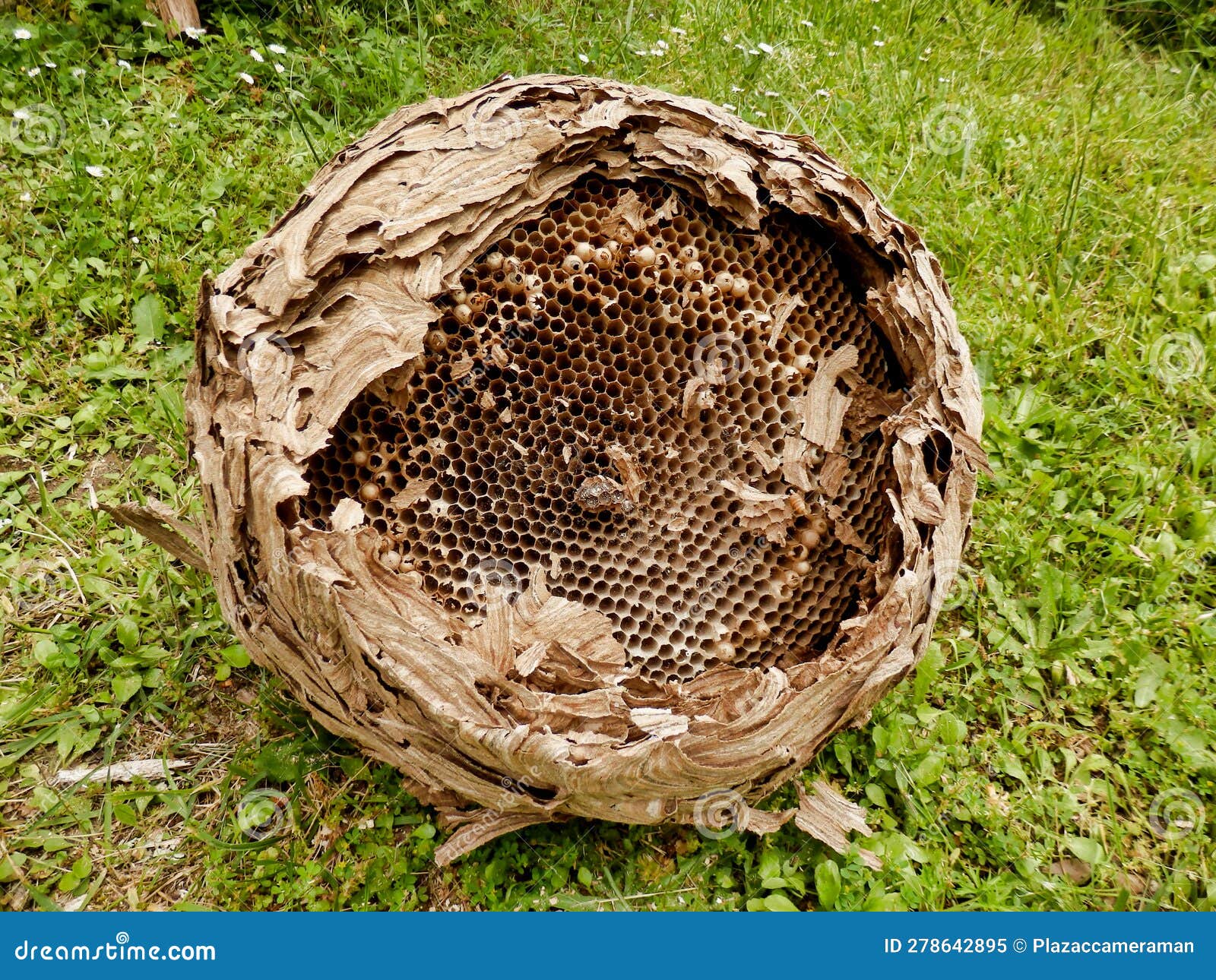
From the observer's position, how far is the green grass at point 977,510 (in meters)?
2.18

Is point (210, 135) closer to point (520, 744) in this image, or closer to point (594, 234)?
point (594, 234)

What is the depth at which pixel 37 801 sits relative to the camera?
85.2 inches

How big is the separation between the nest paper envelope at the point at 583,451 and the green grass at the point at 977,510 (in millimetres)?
386

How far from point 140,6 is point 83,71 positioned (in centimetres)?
35

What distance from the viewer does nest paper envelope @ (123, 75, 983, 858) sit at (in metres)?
1.78
